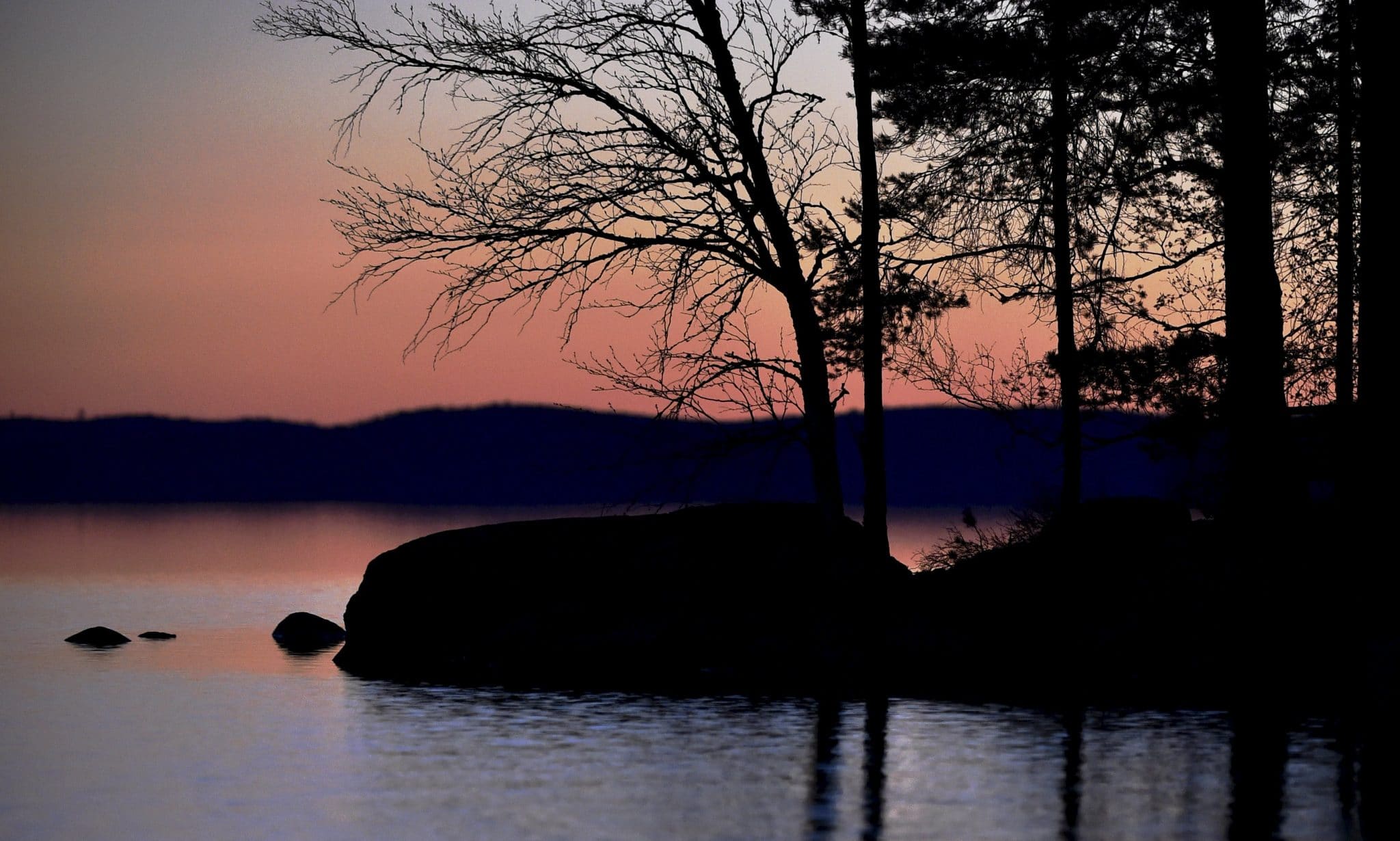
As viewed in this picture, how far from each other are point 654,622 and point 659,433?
2607mm

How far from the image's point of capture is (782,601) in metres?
21.6

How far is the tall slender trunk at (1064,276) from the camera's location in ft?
80.6

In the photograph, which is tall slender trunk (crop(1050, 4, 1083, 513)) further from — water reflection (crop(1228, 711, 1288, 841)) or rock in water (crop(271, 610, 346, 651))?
rock in water (crop(271, 610, 346, 651))

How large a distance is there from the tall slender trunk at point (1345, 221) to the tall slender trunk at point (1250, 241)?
14.6 ft

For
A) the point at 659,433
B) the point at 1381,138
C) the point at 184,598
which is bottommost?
the point at 184,598

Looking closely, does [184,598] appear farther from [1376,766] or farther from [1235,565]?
[1376,766]

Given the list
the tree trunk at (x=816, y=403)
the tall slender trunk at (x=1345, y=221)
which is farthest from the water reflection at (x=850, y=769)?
the tall slender trunk at (x=1345, y=221)

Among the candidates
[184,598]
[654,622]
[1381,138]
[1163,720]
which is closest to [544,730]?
[654,622]

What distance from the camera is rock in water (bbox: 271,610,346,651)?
2805 cm

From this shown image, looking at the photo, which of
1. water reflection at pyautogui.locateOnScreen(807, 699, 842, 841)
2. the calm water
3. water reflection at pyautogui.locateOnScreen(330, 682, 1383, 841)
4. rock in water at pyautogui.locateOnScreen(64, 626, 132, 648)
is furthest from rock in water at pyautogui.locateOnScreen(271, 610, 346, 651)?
water reflection at pyautogui.locateOnScreen(807, 699, 842, 841)

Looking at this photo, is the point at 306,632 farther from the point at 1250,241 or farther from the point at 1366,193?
the point at 1366,193

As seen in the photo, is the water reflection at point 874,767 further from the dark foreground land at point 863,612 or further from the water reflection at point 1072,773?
the dark foreground land at point 863,612

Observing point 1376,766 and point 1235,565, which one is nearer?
point 1376,766

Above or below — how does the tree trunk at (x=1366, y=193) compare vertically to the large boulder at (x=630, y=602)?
above
